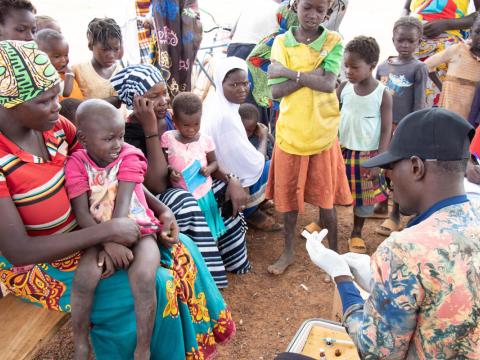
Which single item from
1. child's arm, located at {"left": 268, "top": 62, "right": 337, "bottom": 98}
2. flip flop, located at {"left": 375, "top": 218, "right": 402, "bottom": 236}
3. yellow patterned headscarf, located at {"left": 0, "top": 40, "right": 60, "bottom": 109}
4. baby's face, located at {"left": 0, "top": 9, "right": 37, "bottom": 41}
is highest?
baby's face, located at {"left": 0, "top": 9, "right": 37, "bottom": 41}

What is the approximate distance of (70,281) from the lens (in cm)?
210

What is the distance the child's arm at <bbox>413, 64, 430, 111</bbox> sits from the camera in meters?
4.09

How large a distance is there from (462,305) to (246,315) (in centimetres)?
197

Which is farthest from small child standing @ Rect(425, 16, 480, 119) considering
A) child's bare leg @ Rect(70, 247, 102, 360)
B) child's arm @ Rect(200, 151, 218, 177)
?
child's bare leg @ Rect(70, 247, 102, 360)

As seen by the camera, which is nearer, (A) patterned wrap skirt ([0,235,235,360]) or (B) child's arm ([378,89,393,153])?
(A) patterned wrap skirt ([0,235,235,360])

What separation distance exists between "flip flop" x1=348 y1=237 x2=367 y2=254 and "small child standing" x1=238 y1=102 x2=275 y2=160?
107 cm

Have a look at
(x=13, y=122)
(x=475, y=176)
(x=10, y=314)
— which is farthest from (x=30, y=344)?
(x=475, y=176)

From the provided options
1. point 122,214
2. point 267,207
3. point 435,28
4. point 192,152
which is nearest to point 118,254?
point 122,214

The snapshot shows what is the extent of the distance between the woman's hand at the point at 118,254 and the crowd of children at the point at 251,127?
0.07m

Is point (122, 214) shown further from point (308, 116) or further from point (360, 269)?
point (308, 116)

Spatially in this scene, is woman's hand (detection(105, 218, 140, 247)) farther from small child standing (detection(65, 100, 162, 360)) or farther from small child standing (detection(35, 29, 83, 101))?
small child standing (detection(35, 29, 83, 101))

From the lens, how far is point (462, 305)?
138 centimetres

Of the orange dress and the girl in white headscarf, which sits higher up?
the orange dress

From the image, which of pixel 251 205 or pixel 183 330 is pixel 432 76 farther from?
pixel 183 330
